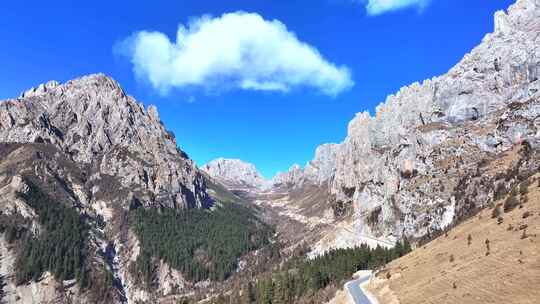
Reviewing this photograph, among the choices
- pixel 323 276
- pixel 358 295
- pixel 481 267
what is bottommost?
pixel 358 295

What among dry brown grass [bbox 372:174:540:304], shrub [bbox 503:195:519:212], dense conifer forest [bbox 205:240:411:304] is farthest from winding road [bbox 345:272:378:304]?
dense conifer forest [bbox 205:240:411:304]

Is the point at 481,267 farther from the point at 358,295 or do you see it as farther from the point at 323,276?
the point at 323,276

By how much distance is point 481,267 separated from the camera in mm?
49375

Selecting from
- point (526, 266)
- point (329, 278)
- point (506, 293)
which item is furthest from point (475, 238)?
point (329, 278)

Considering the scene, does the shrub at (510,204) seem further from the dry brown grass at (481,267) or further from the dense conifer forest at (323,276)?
the dense conifer forest at (323,276)

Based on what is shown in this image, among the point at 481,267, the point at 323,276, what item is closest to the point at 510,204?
Result: the point at 481,267

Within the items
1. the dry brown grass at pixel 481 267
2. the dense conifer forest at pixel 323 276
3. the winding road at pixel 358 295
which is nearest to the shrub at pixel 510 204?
the dry brown grass at pixel 481 267

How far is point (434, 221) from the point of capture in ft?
523

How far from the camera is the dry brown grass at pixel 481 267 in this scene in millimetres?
40625

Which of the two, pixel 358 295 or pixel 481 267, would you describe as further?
pixel 358 295

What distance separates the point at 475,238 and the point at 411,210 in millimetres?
120600

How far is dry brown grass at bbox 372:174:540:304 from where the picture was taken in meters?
40.6

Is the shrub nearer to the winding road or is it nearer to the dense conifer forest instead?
the winding road

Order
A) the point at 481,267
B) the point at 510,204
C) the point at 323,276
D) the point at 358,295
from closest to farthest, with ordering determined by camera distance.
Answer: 1. the point at 481,267
2. the point at 358,295
3. the point at 510,204
4. the point at 323,276
